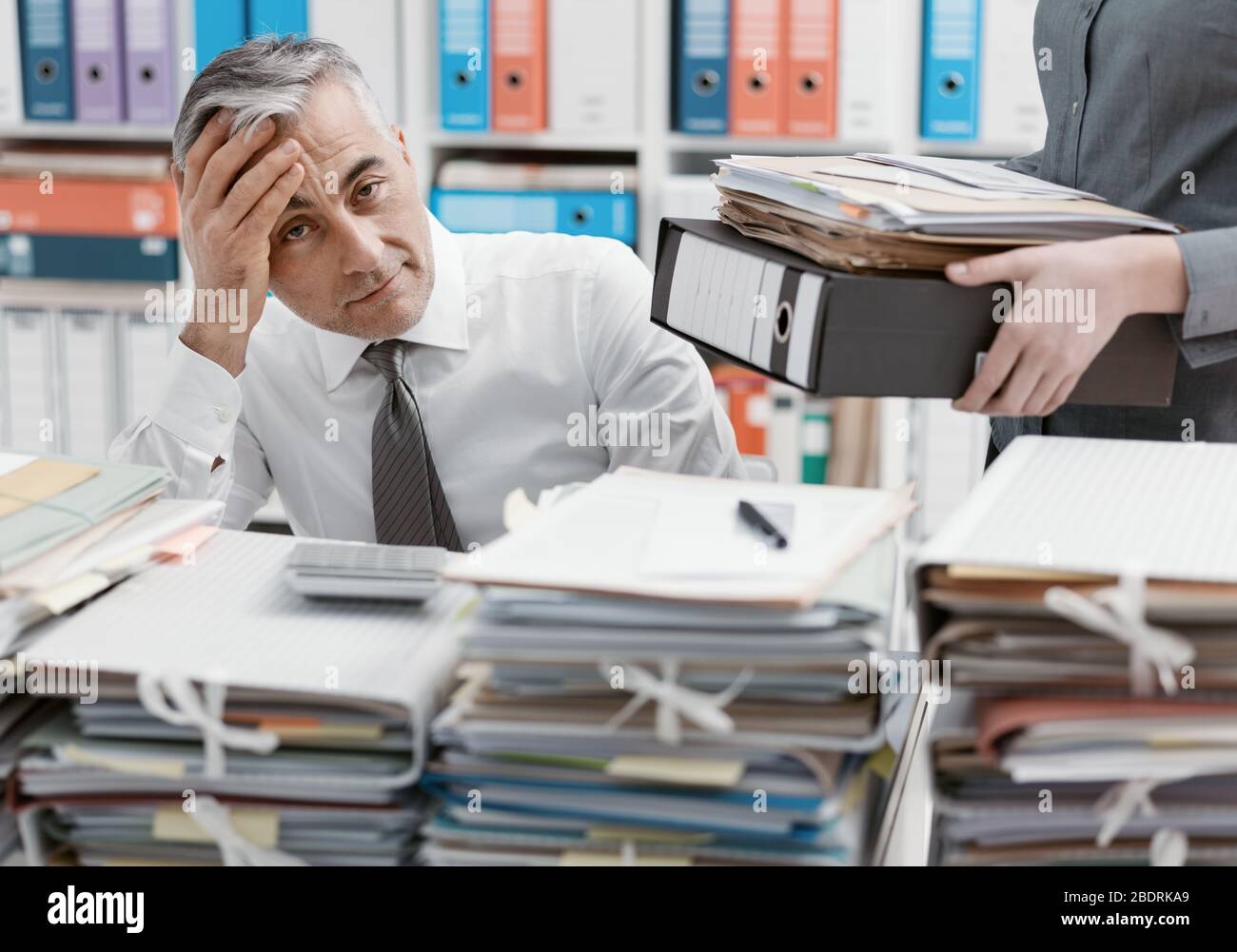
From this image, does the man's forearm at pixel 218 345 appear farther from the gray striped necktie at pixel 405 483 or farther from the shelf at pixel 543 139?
the shelf at pixel 543 139

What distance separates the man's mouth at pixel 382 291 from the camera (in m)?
1.37

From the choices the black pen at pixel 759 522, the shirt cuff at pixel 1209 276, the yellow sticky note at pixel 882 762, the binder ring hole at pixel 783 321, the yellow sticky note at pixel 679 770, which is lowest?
the yellow sticky note at pixel 882 762

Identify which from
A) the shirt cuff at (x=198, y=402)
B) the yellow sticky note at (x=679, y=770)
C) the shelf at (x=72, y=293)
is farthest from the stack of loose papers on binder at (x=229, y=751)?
the shelf at (x=72, y=293)

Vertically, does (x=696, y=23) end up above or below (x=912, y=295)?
above

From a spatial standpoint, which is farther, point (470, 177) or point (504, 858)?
point (470, 177)

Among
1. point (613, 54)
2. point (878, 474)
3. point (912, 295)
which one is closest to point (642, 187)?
point (613, 54)

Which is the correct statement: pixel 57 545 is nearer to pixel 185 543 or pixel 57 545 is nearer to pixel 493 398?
pixel 185 543

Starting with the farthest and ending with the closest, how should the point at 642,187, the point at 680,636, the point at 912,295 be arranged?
the point at 642,187
the point at 912,295
the point at 680,636

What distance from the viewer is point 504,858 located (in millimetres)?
691

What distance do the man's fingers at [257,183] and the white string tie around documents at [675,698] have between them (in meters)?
0.75

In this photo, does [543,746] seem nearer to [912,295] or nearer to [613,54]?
[912,295]

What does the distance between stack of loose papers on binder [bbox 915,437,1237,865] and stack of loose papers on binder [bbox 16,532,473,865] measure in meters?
0.28
